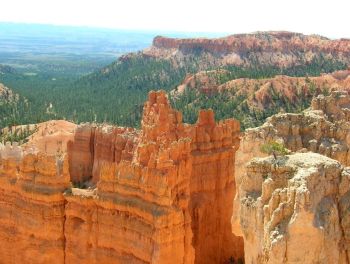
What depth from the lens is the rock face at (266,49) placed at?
12088cm

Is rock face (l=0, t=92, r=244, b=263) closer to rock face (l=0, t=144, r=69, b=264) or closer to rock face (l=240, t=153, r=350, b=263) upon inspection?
rock face (l=0, t=144, r=69, b=264)

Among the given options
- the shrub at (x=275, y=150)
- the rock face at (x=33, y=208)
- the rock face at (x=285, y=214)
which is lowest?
the rock face at (x=33, y=208)

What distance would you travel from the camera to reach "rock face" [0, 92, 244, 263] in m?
20.7

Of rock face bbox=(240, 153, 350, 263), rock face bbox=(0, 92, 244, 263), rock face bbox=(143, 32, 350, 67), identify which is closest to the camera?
rock face bbox=(240, 153, 350, 263)

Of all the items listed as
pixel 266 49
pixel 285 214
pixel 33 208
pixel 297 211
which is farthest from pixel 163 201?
pixel 266 49

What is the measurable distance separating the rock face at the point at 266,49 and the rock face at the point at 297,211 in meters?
105

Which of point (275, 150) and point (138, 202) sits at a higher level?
point (275, 150)

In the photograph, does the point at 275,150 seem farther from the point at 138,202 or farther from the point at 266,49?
the point at 266,49

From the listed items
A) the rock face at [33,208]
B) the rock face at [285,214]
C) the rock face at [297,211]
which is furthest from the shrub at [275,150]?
the rock face at [33,208]

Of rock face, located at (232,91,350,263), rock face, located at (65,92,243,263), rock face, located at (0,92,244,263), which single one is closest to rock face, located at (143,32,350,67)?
rock face, located at (65,92,243,263)

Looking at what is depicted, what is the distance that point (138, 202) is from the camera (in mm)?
20984

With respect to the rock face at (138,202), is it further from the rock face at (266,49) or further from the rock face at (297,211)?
the rock face at (266,49)

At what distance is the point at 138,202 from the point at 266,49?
109 meters

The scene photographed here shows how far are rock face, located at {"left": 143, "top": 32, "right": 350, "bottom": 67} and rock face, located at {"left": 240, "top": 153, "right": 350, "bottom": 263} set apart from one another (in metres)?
105
